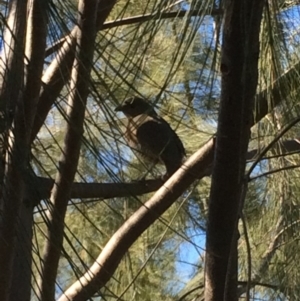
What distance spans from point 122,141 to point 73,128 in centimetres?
87

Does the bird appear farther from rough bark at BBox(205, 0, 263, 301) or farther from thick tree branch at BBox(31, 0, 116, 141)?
rough bark at BBox(205, 0, 263, 301)

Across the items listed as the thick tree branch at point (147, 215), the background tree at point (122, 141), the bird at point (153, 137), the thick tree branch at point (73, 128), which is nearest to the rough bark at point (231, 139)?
the background tree at point (122, 141)

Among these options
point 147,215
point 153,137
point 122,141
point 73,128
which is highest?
point 153,137

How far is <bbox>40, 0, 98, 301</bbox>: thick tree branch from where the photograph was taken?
32.4 inches

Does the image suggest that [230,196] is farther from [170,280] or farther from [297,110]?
[170,280]

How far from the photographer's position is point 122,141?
1.66m

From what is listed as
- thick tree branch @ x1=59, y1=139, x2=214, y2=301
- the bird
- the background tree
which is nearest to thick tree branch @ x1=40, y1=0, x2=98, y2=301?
the background tree

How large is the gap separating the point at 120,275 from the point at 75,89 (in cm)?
143

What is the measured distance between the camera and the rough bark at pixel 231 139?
0.85m

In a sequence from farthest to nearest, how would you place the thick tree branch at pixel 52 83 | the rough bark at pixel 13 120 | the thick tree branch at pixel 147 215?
the thick tree branch at pixel 147 215 < the thick tree branch at pixel 52 83 < the rough bark at pixel 13 120

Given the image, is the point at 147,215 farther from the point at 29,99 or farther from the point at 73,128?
the point at 73,128

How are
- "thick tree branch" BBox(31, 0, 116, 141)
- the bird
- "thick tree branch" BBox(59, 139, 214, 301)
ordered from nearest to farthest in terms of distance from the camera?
"thick tree branch" BBox(31, 0, 116, 141)
"thick tree branch" BBox(59, 139, 214, 301)
the bird

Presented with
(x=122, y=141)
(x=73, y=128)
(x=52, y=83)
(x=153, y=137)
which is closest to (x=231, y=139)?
(x=73, y=128)

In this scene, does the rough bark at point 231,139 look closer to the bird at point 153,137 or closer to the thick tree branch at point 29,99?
the thick tree branch at point 29,99
